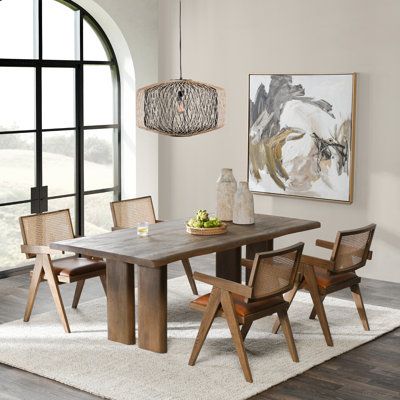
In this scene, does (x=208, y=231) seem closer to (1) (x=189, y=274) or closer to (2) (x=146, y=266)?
(2) (x=146, y=266)

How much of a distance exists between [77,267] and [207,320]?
140 cm

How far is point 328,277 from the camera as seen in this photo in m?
6.34

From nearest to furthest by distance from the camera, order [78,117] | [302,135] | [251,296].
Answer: [251,296]
[302,135]
[78,117]

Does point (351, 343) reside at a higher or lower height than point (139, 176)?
lower

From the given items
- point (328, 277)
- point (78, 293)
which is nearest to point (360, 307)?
→ point (328, 277)

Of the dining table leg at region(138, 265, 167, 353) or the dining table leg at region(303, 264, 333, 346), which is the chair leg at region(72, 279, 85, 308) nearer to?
the dining table leg at region(138, 265, 167, 353)

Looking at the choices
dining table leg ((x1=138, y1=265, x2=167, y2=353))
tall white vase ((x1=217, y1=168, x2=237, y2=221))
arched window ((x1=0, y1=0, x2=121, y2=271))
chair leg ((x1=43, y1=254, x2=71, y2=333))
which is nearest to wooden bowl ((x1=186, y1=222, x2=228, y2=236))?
tall white vase ((x1=217, y1=168, x2=237, y2=221))

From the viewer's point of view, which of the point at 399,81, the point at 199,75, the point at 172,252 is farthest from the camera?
the point at 199,75

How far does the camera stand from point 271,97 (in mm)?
8672

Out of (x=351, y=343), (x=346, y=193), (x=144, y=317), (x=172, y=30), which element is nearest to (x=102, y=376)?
(x=144, y=317)

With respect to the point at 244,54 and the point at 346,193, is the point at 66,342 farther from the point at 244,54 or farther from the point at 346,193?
the point at 244,54

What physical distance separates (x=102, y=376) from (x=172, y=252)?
99 cm

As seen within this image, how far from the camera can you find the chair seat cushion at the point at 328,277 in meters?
6.31

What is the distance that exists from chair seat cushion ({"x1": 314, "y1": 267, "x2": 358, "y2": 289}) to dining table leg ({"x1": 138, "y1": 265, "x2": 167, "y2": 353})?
1177mm
